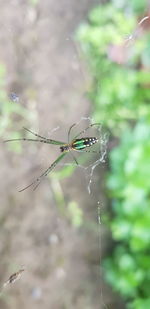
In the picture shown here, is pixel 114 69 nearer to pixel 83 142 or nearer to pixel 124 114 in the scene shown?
pixel 124 114

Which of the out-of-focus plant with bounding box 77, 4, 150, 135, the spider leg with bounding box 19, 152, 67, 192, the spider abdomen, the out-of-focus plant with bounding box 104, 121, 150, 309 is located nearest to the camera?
the spider abdomen

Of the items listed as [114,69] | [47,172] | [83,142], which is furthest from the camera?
[114,69]

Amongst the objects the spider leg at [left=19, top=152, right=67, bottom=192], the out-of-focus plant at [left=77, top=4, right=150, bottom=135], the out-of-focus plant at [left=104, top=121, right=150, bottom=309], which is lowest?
the out-of-focus plant at [left=104, top=121, right=150, bottom=309]

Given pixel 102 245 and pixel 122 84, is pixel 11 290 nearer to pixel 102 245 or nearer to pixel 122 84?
pixel 102 245

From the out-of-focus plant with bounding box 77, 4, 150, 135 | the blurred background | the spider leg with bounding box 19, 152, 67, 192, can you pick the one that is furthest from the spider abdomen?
the out-of-focus plant with bounding box 77, 4, 150, 135

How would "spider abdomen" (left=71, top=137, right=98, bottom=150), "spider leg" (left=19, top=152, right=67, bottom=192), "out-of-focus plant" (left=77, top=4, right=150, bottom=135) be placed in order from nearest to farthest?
"spider abdomen" (left=71, top=137, right=98, bottom=150), "spider leg" (left=19, top=152, right=67, bottom=192), "out-of-focus plant" (left=77, top=4, right=150, bottom=135)

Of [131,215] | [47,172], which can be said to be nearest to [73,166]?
[47,172]

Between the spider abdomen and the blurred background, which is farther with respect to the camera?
the blurred background

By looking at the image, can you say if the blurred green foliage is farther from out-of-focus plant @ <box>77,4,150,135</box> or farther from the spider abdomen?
the spider abdomen
